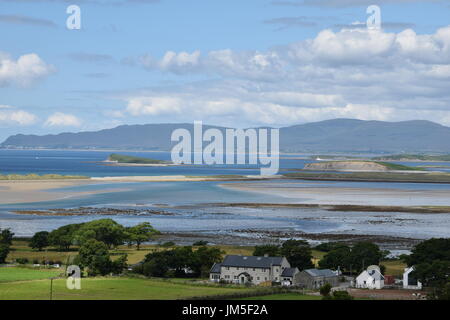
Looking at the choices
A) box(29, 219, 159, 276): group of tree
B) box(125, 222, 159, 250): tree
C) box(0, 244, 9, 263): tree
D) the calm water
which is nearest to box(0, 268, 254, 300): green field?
box(29, 219, 159, 276): group of tree

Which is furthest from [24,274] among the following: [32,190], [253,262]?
[32,190]

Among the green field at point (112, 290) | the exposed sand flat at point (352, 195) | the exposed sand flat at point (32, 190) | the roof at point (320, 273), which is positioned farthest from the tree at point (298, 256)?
the exposed sand flat at point (32, 190)

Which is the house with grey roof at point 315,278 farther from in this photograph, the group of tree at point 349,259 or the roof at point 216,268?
the roof at point 216,268

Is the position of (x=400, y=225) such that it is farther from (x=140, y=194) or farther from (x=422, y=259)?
(x=140, y=194)

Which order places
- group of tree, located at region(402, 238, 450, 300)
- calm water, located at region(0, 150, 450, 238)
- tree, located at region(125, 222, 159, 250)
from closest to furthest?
1. group of tree, located at region(402, 238, 450, 300)
2. tree, located at region(125, 222, 159, 250)
3. calm water, located at region(0, 150, 450, 238)

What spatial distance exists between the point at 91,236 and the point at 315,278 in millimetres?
23299

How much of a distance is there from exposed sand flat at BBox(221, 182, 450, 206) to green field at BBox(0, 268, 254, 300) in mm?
67591

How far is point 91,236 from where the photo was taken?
62562 mm

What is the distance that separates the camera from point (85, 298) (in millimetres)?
38906

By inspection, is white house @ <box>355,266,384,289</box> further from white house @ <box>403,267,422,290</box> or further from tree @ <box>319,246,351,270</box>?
tree @ <box>319,246,351,270</box>

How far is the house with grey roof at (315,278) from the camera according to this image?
155 feet

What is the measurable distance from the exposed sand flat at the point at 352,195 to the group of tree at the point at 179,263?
6046 cm

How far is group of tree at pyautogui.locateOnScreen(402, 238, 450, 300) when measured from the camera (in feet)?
138
